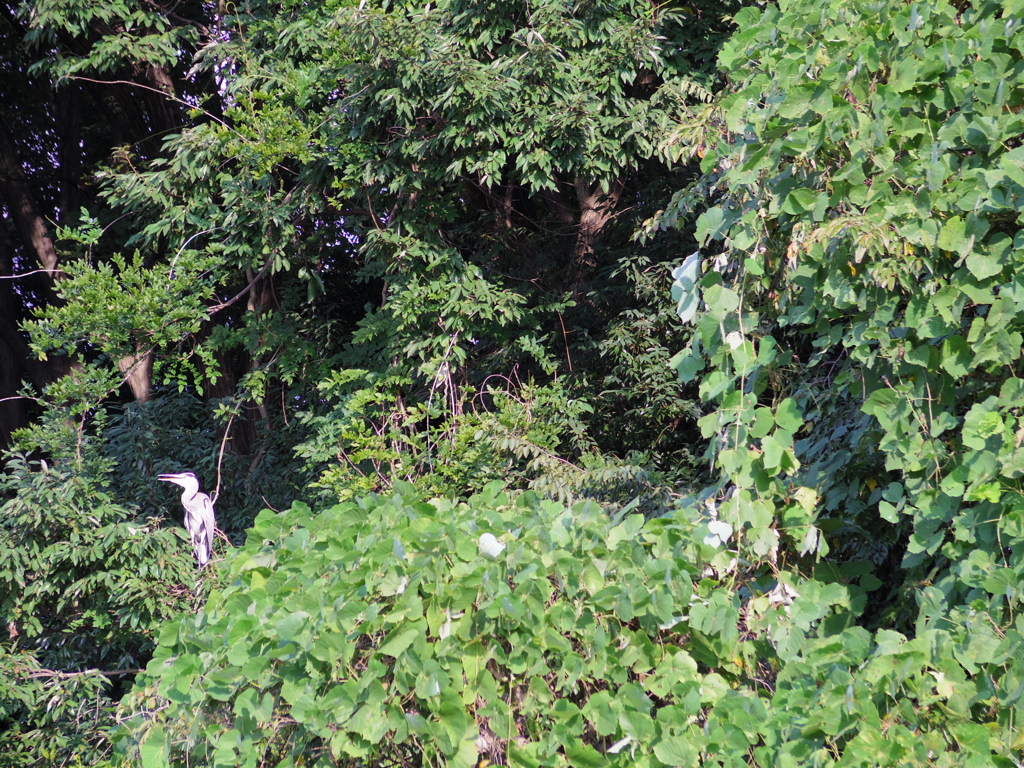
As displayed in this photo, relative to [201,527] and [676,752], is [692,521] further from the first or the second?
[201,527]

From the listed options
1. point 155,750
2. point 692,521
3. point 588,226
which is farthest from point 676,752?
point 588,226

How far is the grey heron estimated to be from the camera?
418cm

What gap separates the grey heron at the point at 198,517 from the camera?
4.18 metres

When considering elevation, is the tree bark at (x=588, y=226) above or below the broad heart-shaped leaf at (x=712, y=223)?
below

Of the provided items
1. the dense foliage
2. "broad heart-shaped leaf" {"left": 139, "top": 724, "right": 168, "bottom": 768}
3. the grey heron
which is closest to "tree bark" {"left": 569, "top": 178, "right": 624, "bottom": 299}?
the dense foliage

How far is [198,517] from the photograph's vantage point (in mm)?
4203

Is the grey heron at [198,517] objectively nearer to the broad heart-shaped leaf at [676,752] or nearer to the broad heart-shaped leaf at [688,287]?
the broad heart-shaped leaf at [688,287]

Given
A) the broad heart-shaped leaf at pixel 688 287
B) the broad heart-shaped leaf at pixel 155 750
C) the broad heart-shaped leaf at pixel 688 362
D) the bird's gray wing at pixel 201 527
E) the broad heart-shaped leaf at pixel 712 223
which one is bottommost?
the bird's gray wing at pixel 201 527

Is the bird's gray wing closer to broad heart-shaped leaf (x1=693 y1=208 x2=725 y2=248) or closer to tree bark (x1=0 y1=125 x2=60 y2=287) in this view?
broad heart-shaped leaf (x1=693 y1=208 x2=725 y2=248)

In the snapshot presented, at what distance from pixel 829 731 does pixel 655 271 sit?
3.88m

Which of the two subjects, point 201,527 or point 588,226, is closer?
point 201,527

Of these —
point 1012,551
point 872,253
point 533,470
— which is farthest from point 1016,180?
point 533,470

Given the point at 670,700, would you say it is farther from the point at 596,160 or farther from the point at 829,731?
the point at 596,160

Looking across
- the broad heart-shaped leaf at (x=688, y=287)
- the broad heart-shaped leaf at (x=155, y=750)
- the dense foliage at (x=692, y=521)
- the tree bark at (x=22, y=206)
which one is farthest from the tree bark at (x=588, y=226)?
the tree bark at (x=22, y=206)
